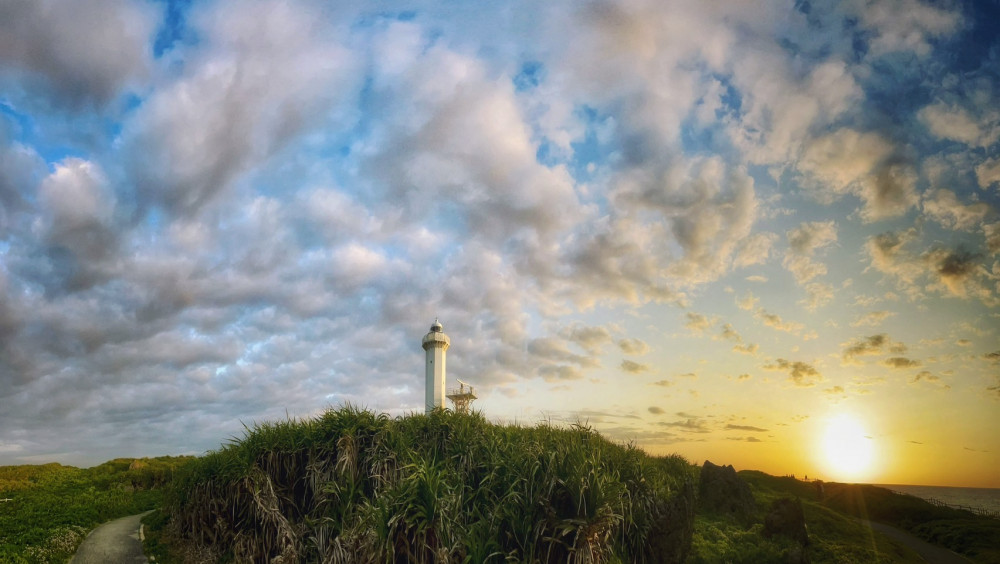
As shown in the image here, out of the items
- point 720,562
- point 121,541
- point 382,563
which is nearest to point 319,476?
point 382,563

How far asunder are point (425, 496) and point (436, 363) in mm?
18167

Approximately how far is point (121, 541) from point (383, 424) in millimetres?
10278

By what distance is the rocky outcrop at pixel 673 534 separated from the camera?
11.8m

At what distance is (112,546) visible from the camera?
57.0 feet

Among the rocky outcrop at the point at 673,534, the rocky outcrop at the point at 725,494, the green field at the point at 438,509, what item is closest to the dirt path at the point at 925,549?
the green field at the point at 438,509

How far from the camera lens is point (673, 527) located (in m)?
11.9

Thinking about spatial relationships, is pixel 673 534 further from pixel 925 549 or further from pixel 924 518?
pixel 924 518

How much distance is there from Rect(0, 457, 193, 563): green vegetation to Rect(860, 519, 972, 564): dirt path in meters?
26.8

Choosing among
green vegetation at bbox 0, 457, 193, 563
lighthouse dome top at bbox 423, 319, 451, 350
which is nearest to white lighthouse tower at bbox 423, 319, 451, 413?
lighthouse dome top at bbox 423, 319, 451, 350

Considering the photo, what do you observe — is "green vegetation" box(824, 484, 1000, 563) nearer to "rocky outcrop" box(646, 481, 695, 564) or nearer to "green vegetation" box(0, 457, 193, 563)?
"rocky outcrop" box(646, 481, 695, 564)

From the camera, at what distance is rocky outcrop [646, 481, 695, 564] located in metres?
11.8

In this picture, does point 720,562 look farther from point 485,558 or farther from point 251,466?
point 251,466

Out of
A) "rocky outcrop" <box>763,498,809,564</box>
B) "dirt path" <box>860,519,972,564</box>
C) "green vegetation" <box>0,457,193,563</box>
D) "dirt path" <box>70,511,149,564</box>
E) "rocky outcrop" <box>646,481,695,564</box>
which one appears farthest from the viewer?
"dirt path" <box>860,519,972,564</box>

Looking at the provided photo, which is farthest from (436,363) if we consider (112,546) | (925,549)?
(925,549)
